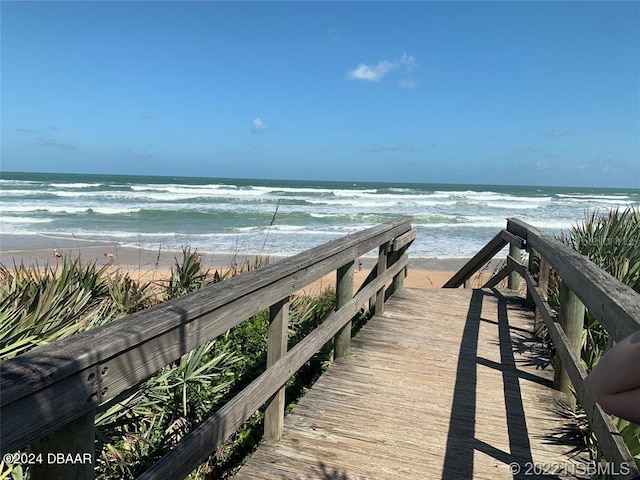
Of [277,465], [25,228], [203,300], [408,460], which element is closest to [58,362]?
[203,300]

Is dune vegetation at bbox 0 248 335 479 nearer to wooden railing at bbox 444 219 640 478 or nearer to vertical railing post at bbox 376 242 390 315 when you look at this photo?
vertical railing post at bbox 376 242 390 315

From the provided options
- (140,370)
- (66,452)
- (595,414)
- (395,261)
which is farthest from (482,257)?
(66,452)

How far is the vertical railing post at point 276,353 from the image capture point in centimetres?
277

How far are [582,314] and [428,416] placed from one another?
1.17 metres

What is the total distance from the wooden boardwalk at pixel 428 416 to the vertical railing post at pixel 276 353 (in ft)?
0.26

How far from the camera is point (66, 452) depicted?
4.38 ft

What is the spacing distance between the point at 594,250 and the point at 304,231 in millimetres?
17194

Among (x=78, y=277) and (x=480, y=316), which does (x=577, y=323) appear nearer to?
(x=480, y=316)

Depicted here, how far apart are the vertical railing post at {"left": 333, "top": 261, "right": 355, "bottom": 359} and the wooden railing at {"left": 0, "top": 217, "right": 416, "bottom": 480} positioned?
725 mm

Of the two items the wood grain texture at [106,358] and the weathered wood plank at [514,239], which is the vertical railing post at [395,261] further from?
the wood grain texture at [106,358]

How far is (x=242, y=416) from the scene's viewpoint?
234cm

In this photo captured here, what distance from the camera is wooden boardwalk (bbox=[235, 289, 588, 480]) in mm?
2652

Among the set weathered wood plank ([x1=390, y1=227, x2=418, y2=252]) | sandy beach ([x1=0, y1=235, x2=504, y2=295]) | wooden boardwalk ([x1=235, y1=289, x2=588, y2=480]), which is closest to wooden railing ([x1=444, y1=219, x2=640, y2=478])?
wooden boardwalk ([x1=235, y1=289, x2=588, y2=480])

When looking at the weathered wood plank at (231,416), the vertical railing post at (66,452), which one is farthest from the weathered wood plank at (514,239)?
the vertical railing post at (66,452)
